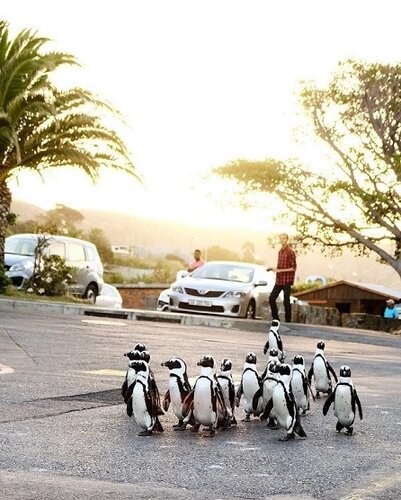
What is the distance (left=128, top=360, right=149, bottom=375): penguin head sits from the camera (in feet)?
28.1

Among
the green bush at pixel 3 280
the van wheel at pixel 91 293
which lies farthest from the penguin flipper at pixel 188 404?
the van wheel at pixel 91 293

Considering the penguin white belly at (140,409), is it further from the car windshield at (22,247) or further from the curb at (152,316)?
the car windshield at (22,247)

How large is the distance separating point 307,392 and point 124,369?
13.2 ft

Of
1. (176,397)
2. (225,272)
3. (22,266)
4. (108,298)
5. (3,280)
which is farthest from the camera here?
(108,298)

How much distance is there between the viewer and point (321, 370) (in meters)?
10.9

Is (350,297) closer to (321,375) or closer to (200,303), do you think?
(200,303)

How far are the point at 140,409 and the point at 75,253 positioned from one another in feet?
72.9

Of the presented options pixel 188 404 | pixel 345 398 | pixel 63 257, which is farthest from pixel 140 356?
pixel 63 257

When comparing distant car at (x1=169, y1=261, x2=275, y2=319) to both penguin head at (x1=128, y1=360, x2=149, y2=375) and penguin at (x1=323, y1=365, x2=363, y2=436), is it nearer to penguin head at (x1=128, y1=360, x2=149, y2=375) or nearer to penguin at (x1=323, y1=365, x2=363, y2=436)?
penguin at (x1=323, y1=365, x2=363, y2=436)

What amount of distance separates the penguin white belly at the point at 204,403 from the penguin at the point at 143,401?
293mm

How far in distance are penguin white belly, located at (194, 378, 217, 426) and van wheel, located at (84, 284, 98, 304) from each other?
883 inches

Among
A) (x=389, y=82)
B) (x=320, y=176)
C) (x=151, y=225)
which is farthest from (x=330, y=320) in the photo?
(x=151, y=225)

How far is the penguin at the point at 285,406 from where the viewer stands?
8578 millimetres

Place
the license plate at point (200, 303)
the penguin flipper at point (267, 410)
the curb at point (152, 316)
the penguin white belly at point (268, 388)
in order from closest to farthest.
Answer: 1. the penguin flipper at point (267, 410)
2. the penguin white belly at point (268, 388)
3. the curb at point (152, 316)
4. the license plate at point (200, 303)
